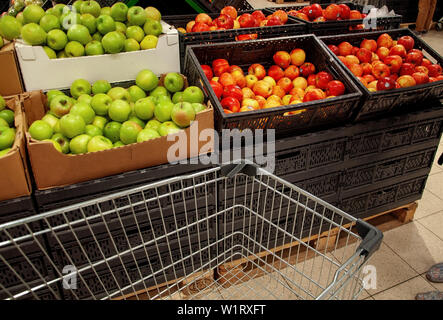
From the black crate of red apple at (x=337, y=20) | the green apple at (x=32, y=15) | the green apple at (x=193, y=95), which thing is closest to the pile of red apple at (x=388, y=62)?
the black crate of red apple at (x=337, y=20)

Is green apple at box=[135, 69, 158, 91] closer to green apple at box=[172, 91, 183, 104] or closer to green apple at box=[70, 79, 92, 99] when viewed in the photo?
green apple at box=[172, 91, 183, 104]

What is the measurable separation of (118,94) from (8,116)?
528 mm

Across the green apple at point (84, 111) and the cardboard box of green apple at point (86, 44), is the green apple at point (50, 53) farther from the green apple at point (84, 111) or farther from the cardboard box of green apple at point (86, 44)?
the green apple at point (84, 111)

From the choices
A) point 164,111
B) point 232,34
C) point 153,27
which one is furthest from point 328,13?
point 164,111

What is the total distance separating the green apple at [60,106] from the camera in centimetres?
168

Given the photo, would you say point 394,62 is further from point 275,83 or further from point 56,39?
point 56,39

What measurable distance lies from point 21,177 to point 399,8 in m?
7.70

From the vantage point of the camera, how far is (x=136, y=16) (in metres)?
2.02

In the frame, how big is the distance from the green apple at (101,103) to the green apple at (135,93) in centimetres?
16

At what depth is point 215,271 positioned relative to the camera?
6.79 feet

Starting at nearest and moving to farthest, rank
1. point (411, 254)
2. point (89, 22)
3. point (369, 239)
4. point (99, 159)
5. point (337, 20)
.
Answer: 1. point (369, 239)
2. point (99, 159)
3. point (89, 22)
4. point (411, 254)
5. point (337, 20)

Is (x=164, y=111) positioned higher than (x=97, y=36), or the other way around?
(x=97, y=36)

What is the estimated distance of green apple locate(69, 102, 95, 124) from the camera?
5.44 ft
